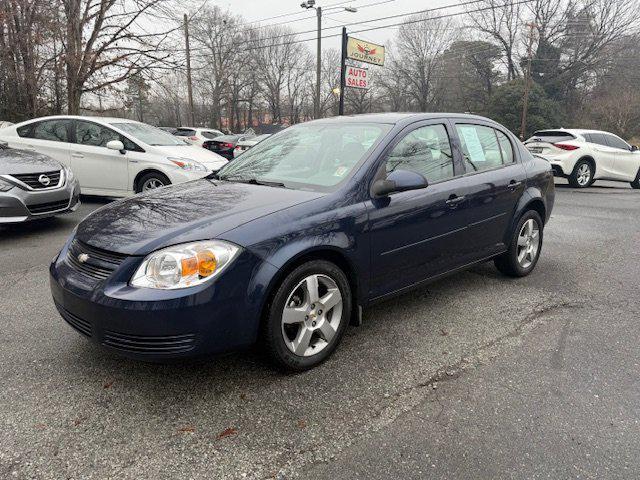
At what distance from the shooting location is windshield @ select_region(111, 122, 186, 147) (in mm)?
8195

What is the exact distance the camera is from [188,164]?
7840 mm

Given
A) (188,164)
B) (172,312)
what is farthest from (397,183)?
(188,164)

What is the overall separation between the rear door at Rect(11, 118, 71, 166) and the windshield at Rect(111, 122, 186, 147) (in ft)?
2.92

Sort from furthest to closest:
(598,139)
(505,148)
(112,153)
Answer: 1. (598,139)
2. (112,153)
3. (505,148)

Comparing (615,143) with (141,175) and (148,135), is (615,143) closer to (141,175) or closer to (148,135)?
(148,135)

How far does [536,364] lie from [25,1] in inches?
672

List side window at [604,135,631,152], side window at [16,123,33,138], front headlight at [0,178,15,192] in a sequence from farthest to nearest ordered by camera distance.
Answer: side window at [604,135,631,152] < side window at [16,123,33,138] < front headlight at [0,178,15,192]

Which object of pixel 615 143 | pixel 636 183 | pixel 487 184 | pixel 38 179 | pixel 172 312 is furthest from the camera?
pixel 636 183

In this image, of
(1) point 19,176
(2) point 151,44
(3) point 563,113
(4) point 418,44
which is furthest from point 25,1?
(4) point 418,44

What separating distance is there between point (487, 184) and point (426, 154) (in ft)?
2.25

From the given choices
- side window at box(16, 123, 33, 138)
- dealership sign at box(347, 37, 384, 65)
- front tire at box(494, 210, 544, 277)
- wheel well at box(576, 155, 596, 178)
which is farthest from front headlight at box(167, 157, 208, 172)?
dealership sign at box(347, 37, 384, 65)

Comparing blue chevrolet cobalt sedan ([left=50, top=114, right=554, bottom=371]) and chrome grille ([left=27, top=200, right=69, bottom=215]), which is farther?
chrome grille ([left=27, top=200, right=69, bottom=215])

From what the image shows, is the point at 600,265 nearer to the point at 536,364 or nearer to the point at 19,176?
the point at 536,364

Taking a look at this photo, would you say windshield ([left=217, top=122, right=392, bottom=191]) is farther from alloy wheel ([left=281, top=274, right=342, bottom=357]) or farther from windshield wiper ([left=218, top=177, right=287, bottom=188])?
alloy wheel ([left=281, top=274, right=342, bottom=357])
